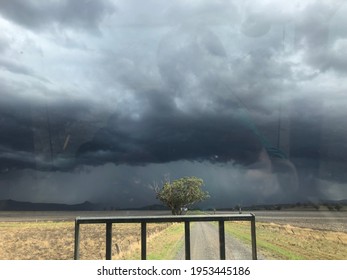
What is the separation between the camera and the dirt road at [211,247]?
3.54m

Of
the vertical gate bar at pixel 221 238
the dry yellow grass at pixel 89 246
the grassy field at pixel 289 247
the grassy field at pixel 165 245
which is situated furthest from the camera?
the dry yellow grass at pixel 89 246

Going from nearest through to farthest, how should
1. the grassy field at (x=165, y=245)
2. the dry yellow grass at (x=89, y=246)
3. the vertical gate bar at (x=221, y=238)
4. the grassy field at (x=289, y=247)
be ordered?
the vertical gate bar at (x=221, y=238) → the grassy field at (x=289, y=247) → the grassy field at (x=165, y=245) → the dry yellow grass at (x=89, y=246)

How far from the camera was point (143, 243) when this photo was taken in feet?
9.75

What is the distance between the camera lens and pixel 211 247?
14.9ft

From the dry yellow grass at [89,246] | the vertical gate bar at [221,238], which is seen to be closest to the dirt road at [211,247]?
the vertical gate bar at [221,238]

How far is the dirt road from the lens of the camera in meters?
3.54

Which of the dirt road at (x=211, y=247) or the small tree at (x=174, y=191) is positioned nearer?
the dirt road at (x=211, y=247)

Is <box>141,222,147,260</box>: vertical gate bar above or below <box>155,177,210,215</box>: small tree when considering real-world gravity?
below

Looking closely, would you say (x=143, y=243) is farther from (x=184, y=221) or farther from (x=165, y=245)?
(x=165, y=245)

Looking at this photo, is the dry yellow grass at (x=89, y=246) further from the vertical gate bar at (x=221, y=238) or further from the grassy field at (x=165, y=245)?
the vertical gate bar at (x=221, y=238)

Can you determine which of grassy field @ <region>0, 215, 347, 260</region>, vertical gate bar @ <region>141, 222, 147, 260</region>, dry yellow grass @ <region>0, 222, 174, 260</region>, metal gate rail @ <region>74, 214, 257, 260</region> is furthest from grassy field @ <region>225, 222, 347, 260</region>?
dry yellow grass @ <region>0, 222, 174, 260</region>

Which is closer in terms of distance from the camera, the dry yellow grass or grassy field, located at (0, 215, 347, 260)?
grassy field, located at (0, 215, 347, 260)

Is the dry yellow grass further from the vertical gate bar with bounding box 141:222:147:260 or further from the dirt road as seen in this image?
the vertical gate bar with bounding box 141:222:147:260
